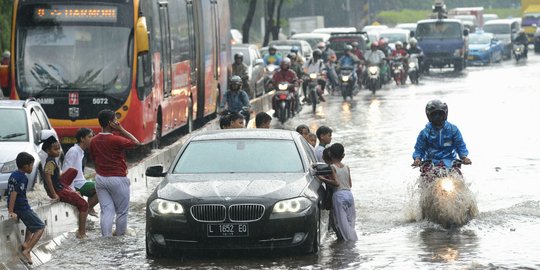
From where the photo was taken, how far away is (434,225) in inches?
623

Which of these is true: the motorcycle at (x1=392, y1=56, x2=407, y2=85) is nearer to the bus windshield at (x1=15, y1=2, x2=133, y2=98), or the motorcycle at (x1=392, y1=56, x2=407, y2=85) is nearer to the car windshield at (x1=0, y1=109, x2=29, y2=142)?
the bus windshield at (x1=15, y1=2, x2=133, y2=98)

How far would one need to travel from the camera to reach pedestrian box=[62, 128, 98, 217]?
16.1 metres

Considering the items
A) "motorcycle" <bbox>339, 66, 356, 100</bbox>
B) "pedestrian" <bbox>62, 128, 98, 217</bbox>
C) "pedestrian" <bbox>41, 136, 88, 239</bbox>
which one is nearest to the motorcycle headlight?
"pedestrian" <bbox>41, 136, 88, 239</bbox>

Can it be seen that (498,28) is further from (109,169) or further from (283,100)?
(109,169)

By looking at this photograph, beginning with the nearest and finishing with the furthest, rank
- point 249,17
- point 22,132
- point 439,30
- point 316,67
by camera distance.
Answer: point 22,132 < point 316,67 < point 249,17 < point 439,30

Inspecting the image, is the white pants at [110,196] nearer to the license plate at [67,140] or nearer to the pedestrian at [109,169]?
the pedestrian at [109,169]

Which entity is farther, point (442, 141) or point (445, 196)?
point (442, 141)

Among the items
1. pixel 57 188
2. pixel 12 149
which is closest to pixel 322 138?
pixel 57 188

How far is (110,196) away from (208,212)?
2.29 m

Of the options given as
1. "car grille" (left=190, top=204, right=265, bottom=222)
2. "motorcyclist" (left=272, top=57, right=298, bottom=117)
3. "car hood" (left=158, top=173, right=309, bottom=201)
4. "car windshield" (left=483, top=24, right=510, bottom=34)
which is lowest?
"car windshield" (left=483, top=24, right=510, bottom=34)

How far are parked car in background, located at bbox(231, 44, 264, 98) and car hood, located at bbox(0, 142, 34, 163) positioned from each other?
21280 mm

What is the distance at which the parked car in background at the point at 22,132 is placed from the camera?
18516 mm

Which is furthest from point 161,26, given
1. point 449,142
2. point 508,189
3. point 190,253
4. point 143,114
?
point 190,253

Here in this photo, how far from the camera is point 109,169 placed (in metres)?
15.3
